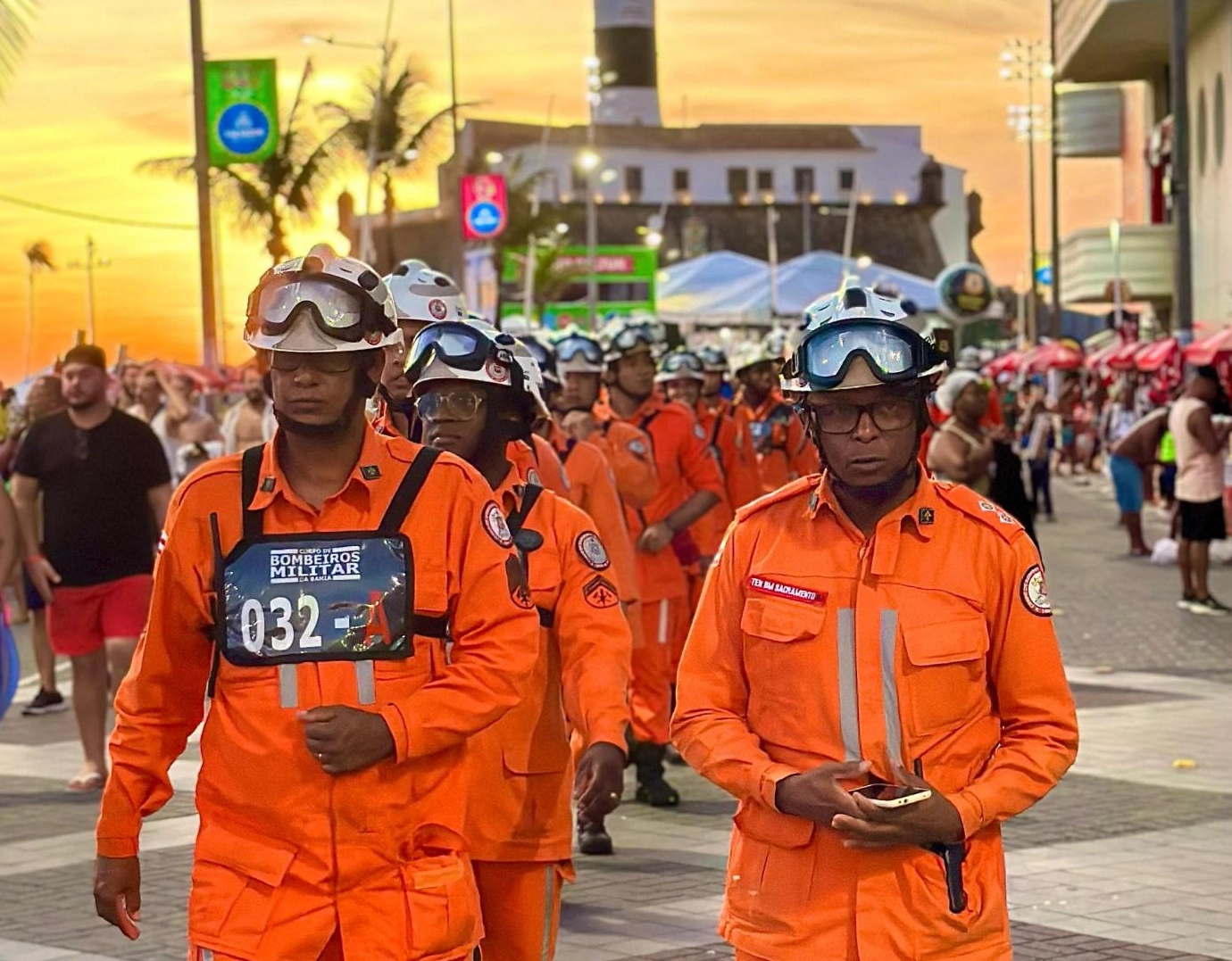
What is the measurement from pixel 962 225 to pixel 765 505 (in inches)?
5277

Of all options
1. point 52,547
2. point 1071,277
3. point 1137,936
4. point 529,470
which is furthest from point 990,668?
point 1071,277

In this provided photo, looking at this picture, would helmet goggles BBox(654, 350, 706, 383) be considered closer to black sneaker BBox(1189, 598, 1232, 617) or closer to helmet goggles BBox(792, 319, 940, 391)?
black sneaker BBox(1189, 598, 1232, 617)

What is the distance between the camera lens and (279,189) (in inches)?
2090

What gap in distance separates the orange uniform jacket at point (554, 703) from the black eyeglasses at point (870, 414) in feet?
4.98

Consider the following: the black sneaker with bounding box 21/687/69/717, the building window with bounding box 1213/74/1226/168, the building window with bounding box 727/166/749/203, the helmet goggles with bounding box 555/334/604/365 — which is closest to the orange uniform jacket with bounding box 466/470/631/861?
the helmet goggles with bounding box 555/334/604/365

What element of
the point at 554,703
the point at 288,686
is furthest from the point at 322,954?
the point at 554,703

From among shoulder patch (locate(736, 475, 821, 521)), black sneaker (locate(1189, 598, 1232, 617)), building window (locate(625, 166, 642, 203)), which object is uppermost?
building window (locate(625, 166, 642, 203))

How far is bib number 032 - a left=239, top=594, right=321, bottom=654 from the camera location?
14.1 ft

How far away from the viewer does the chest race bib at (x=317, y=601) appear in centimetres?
430

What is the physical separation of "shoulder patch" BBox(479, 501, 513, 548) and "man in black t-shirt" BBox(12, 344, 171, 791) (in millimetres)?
6913

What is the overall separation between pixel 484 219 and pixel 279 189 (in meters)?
4.57

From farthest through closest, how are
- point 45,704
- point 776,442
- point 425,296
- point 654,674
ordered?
point 776,442
point 45,704
point 654,674
point 425,296

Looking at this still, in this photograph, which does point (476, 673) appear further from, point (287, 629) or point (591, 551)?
point (591, 551)

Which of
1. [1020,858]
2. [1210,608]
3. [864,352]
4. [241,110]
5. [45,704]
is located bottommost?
[1210,608]
